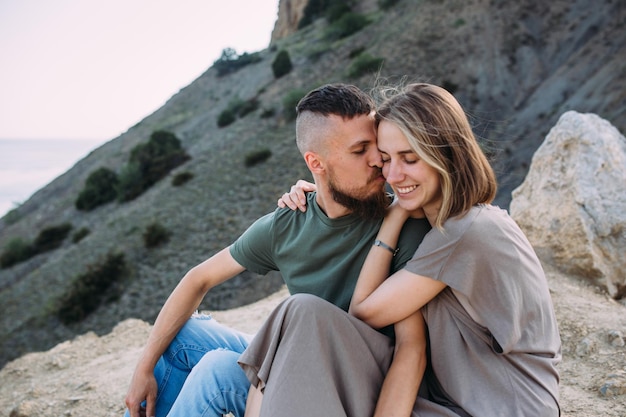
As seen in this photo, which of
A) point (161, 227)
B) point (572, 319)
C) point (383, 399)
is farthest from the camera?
point (161, 227)

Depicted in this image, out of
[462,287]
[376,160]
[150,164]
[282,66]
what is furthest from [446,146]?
[282,66]

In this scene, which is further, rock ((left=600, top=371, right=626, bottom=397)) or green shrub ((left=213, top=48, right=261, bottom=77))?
green shrub ((left=213, top=48, right=261, bottom=77))

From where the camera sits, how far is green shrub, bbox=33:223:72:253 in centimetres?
2147

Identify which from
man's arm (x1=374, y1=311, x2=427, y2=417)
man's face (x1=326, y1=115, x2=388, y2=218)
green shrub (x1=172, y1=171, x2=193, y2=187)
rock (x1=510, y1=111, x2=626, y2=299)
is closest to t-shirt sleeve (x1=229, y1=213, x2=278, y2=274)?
man's face (x1=326, y1=115, x2=388, y2=218)

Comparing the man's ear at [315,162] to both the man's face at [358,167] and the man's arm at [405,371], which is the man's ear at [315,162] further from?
the man's arm at [405,371]

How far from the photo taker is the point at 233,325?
549cm

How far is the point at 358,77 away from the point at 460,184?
21.7 metres

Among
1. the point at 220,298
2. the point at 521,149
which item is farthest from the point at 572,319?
the point at 521,149

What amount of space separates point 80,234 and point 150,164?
17.6ft

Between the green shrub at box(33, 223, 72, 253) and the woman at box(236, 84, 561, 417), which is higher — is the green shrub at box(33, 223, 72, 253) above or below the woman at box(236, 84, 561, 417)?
above

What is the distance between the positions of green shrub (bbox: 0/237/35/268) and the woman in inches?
880

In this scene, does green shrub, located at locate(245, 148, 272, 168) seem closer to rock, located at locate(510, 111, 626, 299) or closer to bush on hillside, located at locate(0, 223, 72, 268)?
bush on hillside, located at locate(0, 223, 72, 268)

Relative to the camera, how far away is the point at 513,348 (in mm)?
1980

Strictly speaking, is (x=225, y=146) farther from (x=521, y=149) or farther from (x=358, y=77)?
(x=521, y=149)
